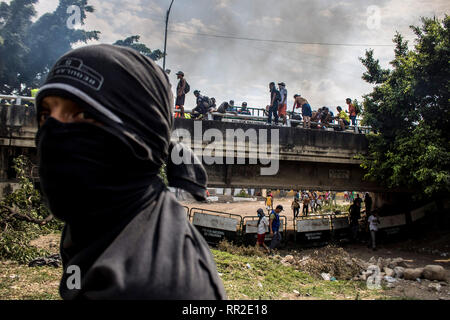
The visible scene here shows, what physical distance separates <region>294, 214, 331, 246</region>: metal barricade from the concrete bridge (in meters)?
1.72

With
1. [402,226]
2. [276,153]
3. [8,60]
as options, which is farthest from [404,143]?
[8,60]

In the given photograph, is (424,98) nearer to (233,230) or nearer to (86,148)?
(233,230)

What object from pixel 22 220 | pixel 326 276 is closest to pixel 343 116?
pixel 326 276

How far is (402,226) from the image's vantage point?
1490 centimetres

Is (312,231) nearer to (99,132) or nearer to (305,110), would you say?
(305,110)

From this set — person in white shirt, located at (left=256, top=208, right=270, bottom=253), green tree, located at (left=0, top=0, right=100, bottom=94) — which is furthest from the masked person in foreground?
green tree, located at (left=0, top=0, right=100, bottom=94)

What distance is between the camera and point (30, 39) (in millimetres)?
21938

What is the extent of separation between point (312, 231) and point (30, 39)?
2268 centimetres

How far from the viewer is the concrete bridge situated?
9602 millimetres

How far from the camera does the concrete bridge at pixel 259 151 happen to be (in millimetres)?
9602

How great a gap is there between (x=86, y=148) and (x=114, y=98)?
0.54 feet

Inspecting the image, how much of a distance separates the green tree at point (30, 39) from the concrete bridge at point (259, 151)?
14231 mm

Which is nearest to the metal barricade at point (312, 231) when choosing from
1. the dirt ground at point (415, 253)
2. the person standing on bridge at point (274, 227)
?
the dirt ground at point (415, 253)

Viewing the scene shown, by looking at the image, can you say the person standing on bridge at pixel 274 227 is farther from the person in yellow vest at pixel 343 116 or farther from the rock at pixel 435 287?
the person in yellow vest at pixel 343 116
